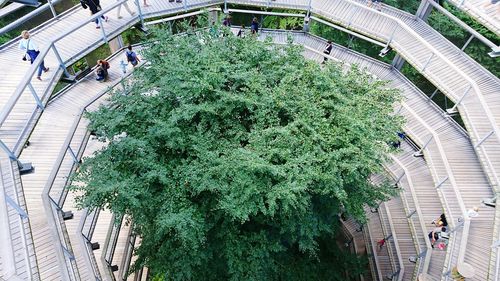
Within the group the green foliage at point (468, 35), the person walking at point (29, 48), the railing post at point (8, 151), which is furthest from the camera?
the green foliage at point (468, 35)

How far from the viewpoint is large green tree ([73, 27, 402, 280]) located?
11805 mm

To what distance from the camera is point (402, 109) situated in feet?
61.3

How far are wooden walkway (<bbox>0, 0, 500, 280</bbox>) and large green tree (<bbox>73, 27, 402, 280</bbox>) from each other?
6.99ft

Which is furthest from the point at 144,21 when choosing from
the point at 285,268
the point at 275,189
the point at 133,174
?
the point at 285,268

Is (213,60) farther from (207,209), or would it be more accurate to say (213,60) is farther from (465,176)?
(465,176)

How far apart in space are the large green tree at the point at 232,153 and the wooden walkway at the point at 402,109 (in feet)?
6.99

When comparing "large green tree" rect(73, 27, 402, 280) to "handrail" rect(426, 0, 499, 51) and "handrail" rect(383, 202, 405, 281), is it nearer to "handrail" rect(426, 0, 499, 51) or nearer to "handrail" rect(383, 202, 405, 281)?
"handrail" rect(383, 202, 405, 281)

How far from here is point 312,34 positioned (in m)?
23.5

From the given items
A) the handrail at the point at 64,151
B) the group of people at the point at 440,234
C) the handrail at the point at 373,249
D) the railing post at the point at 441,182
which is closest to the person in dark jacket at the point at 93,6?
the handrail at the point at 64,151

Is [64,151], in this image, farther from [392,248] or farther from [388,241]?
[392,248]

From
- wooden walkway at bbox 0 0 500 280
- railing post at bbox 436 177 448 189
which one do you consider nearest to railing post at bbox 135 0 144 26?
wooden walkway at bbox 0 0 500 280

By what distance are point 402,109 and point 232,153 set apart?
11.1 meters

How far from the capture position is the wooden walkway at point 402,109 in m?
12.3

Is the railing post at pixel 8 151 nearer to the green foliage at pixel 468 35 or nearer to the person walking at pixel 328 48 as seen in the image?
the person walking at pixel 328 48
